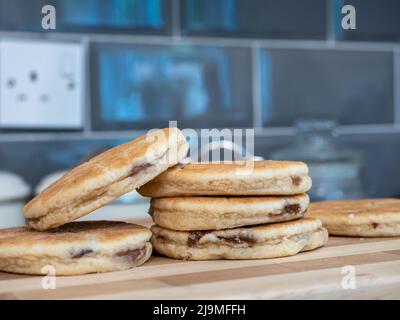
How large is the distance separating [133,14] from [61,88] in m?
0.36

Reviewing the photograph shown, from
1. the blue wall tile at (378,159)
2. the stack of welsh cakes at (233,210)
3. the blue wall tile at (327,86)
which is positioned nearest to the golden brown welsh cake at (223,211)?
the stack of welsh cakes at (233,210)

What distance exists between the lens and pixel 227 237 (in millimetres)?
965

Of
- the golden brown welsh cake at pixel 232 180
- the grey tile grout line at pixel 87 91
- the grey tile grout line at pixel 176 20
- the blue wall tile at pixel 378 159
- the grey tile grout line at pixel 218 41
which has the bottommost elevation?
the blue wall tile at pixel 378 159

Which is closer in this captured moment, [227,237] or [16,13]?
[227,237]

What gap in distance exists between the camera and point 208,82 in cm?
239

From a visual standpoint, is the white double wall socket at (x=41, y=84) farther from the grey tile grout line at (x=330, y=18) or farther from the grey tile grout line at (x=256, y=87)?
the grey tile grout line at (x=330, y=18)

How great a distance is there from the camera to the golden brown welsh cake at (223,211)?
947mm

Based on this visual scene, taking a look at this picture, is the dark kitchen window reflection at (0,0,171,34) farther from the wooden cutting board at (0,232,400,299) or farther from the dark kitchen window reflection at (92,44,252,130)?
the wooden cutting board at (0,232,400,299)

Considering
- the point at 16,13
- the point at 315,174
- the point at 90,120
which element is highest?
the point at 16,13

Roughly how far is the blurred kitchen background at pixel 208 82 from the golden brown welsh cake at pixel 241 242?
3.12 ft

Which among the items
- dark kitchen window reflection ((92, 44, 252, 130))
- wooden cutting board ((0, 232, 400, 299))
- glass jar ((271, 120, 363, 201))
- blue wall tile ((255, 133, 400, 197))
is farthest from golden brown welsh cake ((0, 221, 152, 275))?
blue wall tile ((255, 133, 400, 197))
